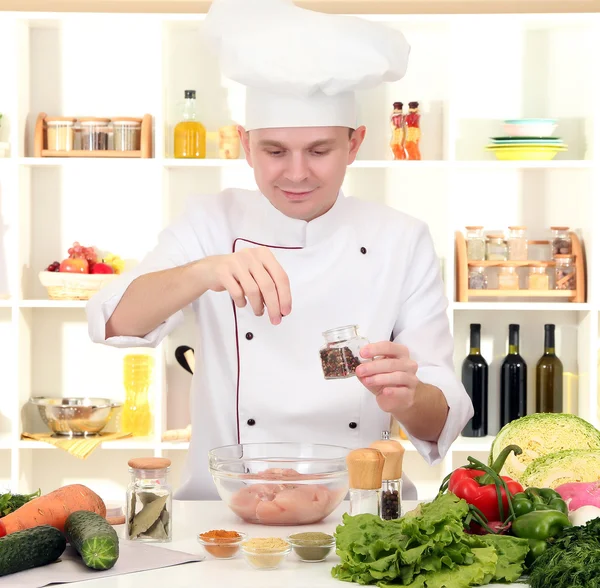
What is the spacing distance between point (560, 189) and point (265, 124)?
217 centimetres

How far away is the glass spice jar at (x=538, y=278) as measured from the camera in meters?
3.62

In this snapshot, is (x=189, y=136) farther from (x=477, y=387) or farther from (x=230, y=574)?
(x=230, y=574)

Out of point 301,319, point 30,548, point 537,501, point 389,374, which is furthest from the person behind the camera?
point 301,319

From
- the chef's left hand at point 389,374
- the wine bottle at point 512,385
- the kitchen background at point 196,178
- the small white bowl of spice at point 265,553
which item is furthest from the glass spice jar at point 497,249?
the small white bowl of spice at point 265,553

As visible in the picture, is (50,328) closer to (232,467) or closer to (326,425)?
(326,425)

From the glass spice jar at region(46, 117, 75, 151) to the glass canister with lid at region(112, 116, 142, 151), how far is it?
0.17 meters

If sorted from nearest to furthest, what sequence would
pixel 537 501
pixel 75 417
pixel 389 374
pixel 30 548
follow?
pixel 30 548, pixel 537 501, pixel 389 374, pixel 75 417

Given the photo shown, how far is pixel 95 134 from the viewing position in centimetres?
361

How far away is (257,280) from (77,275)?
2053 millimetres

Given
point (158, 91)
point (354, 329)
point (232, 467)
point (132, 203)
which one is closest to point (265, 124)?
point (354, 329)

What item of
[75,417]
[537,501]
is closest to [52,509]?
[537,501]

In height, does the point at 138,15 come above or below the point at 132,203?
above

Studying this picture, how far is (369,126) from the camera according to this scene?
3801 millimetres

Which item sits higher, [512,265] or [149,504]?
[512,265]
